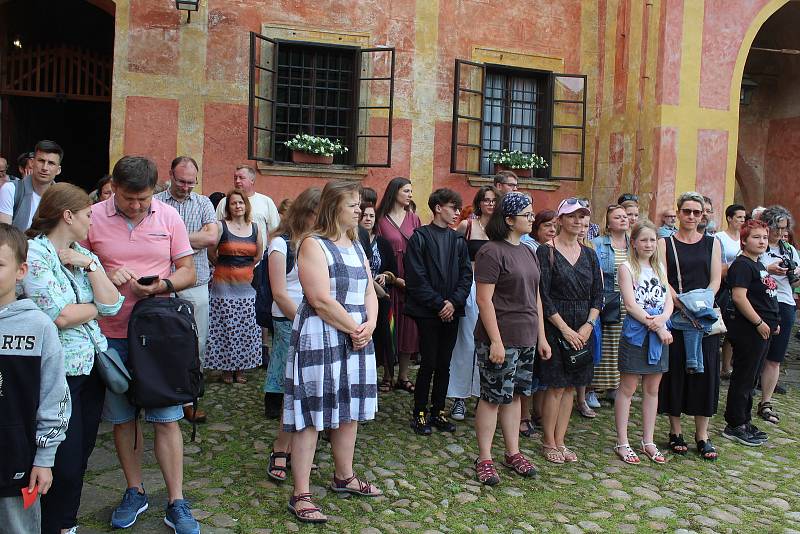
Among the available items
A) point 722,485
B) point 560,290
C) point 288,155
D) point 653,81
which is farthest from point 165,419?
point 653,81

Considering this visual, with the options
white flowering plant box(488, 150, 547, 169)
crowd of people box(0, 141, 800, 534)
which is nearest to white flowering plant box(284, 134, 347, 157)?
white flowering plant box(488, 150, 547, 169)

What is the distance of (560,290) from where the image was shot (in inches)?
213

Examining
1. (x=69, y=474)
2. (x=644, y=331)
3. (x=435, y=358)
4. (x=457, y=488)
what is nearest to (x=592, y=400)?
(x=644, y=331)

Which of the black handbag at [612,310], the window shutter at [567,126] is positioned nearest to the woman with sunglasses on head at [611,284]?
the black handbag at [612,310]

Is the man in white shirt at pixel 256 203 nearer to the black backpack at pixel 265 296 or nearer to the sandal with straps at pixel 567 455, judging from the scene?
the black backpack at pixel 265 296

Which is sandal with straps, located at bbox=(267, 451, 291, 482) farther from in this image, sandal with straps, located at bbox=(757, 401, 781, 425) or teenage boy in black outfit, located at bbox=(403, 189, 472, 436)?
sandal with straps, located at bbox=(757, 401, 781, 425)

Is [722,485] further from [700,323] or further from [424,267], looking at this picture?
[424,267]

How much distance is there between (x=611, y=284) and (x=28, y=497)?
4.83m

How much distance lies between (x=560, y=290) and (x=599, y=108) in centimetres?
844

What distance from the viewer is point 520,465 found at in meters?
5.03

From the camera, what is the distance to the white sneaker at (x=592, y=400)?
686cm

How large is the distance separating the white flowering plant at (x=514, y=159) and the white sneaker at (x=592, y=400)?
231 inches

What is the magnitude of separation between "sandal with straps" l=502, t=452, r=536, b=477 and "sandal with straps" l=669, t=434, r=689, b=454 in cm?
138

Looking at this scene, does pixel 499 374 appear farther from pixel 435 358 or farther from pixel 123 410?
pixel 123 410
